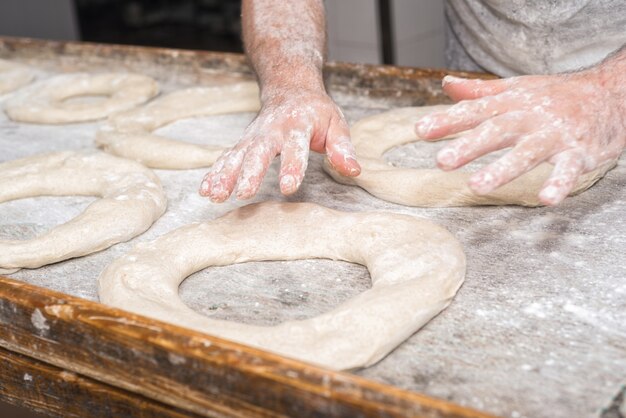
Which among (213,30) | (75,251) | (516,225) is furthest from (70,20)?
(516,225)

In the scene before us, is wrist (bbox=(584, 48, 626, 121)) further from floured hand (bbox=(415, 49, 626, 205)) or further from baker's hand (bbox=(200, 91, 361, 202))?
baker's hand (bbox=(200, 91, 361, 202))

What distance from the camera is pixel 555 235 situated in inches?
64.3

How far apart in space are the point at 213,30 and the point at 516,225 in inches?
212

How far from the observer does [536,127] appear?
1.45 m

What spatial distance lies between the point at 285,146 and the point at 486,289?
51 cm

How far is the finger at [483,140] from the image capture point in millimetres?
1376

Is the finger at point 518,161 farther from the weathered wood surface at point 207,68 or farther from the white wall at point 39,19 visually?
the white wall at point 39,19

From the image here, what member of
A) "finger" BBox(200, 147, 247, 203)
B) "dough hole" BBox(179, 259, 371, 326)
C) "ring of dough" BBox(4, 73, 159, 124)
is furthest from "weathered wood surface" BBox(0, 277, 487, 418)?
"ring of dough" BBox(4, 73, 159, 124)

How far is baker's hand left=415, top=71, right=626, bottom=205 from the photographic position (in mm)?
1374

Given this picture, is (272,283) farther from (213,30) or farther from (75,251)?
(213,30)

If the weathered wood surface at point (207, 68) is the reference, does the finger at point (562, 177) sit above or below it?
above

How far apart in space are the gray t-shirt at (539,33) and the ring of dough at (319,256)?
2.61 feet

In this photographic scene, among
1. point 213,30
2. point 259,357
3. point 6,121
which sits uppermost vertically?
point 259,357

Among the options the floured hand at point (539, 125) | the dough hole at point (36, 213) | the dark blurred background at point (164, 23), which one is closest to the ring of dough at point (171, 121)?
the dough hole at point (36, 213)
